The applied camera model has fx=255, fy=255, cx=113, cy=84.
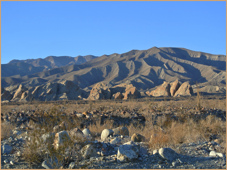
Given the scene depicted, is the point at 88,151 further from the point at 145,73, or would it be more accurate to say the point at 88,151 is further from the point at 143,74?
the point at 145,73

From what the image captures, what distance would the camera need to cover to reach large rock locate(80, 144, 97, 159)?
5.35m

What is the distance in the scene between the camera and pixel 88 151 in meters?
5.39

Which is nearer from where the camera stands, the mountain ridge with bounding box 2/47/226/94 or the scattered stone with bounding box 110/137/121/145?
the scattered stone with bounding box 110/137/121/145

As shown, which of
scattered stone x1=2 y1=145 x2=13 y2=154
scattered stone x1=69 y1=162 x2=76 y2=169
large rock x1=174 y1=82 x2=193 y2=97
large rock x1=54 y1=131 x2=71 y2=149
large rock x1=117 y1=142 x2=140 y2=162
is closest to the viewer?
scattered stone x1=69 y1=162 x2=76 y2=169

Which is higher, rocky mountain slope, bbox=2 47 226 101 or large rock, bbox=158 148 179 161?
rocky mountain slope, bbox=2 47 226 101

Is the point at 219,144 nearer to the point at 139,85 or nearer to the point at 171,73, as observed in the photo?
the point at 139,85

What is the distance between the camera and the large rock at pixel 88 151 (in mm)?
5349

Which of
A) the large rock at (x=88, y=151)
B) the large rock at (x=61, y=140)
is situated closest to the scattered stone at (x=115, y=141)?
the large rock at (x=88, y=151)

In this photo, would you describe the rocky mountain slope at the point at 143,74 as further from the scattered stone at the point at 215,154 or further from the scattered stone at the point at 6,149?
the scattered stone at the point at 215,154

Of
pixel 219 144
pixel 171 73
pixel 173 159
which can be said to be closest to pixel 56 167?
pixel 173 159

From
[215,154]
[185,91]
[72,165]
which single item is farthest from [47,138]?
[185,91]

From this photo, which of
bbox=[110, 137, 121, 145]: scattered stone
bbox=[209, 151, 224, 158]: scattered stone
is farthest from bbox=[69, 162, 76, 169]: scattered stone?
bbox=[209, 151, 224, 158]: scattered stone

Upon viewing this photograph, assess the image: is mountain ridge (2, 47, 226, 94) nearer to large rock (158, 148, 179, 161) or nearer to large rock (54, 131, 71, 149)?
large rock (54, 131, 71, 149)

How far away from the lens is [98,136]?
8148mm
